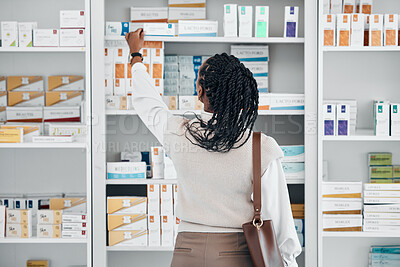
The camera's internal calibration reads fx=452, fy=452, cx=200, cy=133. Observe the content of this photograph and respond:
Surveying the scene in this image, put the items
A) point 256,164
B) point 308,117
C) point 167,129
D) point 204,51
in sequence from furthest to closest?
point 204,51 → point 308,117 → point 167,129 → point 256,164

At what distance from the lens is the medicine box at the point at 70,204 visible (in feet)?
9.43

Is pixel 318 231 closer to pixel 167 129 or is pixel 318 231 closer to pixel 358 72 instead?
pixel 358 72

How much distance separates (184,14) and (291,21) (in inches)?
27.0

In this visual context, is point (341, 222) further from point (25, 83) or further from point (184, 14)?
point (25, 83)

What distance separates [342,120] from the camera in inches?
106

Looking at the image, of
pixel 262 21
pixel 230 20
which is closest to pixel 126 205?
pixel 230 20

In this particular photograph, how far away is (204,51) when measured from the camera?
10.1 feet

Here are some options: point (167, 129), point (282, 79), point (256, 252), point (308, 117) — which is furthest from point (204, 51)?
point (256, 252)

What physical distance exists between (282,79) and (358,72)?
542 mm

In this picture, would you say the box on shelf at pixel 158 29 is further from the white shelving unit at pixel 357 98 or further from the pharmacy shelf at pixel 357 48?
the white shelving unit at pixel 357 98

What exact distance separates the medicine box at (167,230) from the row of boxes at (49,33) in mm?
1152

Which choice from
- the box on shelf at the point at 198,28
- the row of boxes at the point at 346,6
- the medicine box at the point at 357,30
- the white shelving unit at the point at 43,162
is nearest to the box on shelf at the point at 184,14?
the box on shelf at the point at 198,28

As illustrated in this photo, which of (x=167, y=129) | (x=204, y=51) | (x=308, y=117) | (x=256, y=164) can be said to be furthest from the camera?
(x=204, y=51)

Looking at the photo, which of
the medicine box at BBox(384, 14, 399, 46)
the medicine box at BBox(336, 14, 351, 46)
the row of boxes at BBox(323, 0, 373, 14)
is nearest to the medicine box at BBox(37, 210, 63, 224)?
the medicine box at BBox(336, 14, 351, 46)
